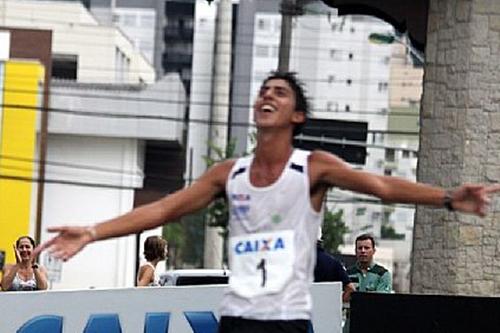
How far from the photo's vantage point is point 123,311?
41.3ft

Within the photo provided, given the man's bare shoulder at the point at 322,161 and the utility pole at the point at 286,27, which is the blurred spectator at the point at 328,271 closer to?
the man's bare shoulder at the point at 322,161

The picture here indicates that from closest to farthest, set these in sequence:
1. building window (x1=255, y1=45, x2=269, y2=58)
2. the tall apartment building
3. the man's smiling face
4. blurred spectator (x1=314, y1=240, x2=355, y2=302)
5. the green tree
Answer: the man's smiling face → blurred spectator (x1=314, y1=240, x2=355, y2=302) → the green tree → the tall apartment building → building window (x1=255, y1=45, x2=269, y2=58)

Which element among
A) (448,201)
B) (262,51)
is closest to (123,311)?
(448,201)

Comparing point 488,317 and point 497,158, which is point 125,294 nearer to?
point 488,317

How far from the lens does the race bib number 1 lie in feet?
24.2

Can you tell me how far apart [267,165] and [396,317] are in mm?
5455

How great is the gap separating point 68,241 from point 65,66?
6228cm

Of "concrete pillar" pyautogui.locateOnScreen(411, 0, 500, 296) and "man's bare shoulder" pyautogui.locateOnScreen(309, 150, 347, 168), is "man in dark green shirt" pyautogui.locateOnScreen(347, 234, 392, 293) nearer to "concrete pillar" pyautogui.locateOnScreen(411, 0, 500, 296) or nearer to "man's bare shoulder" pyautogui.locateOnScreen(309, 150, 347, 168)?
"concrete pillar" pyautogui.locateOnScreen(411, 0, 500, 296)

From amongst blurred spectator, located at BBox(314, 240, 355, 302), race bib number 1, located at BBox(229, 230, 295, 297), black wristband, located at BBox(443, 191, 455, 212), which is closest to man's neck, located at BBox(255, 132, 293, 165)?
race bib number 1, located at BBox(229, 230, 295, 297)

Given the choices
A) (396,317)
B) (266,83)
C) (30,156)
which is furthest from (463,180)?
(30,156)

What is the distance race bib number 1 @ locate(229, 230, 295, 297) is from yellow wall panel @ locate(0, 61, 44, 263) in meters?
41.0

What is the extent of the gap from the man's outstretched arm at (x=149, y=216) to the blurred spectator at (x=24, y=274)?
6.84 metres

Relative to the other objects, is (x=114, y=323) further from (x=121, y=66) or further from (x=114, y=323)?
(x=121, y=66)

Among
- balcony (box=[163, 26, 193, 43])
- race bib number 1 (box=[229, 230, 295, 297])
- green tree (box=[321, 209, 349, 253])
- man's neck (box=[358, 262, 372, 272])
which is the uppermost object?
balcony (box=[163, 26, 193, 43])
